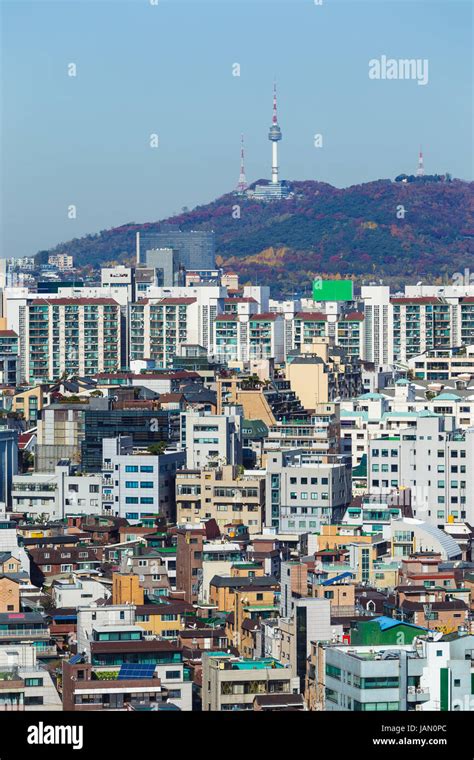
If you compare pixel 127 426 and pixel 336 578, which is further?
pixel 127 426

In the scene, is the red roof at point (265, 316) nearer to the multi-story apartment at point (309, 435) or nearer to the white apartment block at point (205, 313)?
the white apartment block at point (205, 313)

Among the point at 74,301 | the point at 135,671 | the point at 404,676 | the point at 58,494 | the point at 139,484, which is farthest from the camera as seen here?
the point at 74,301

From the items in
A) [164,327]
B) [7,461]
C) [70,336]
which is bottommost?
[7,461]

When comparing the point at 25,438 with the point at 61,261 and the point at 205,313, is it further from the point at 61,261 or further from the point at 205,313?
the point at 61,261

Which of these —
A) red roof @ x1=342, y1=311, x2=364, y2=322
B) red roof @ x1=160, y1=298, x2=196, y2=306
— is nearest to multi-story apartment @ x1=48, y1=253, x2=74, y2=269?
red roof @ x1=160, y1=298, x2=196, y2=306

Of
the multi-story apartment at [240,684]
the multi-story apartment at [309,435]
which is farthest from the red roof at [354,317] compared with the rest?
the multi-story apartment at [240,684]

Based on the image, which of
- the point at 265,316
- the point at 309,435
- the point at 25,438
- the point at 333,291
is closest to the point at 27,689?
the point at 309,435
